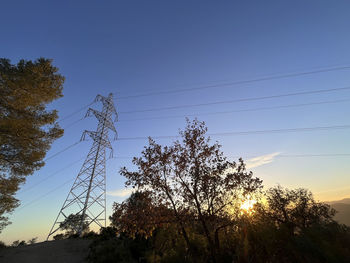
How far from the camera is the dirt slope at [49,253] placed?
1388 cm

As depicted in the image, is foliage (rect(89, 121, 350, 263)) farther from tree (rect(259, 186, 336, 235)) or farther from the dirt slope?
tree (rect(259, 186, 336, 235))

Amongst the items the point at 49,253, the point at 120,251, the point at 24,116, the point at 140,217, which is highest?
the point at 24,116

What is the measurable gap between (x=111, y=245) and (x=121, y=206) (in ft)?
23.6

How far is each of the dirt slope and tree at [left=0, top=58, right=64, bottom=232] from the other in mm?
5398

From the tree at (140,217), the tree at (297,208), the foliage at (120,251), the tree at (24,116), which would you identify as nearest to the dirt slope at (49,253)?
the foliage at (120,251)

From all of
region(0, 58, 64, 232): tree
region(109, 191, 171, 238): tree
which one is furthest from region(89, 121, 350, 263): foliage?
region(0, 58, 64, 232): tree

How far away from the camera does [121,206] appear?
30.9 ft

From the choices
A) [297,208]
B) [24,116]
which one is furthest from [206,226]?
[297,208]

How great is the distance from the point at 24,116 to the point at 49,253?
12.7 m

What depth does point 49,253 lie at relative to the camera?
598 inches

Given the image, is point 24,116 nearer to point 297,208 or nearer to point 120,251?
point 120,251

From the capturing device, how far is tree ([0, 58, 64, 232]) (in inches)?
417

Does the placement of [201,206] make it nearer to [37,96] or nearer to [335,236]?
[335,236]

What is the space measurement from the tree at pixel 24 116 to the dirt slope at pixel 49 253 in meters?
5.40
